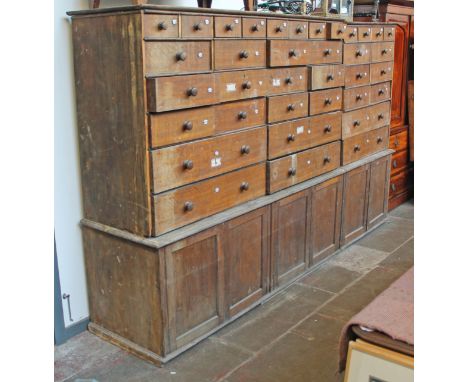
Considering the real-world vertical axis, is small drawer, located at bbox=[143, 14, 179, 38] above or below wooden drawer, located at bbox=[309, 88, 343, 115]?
above

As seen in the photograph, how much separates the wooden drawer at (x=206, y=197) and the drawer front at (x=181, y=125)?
245 mm

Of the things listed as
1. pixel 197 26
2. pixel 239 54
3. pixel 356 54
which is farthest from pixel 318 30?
pixel 197 26

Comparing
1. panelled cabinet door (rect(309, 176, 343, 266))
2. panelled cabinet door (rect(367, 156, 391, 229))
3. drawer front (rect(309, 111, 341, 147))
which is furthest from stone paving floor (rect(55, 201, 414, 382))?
drawer front (rect(309, 111, 341, 147))

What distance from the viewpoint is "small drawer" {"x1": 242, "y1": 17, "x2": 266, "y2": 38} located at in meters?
2.83

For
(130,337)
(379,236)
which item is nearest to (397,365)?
(130,337)

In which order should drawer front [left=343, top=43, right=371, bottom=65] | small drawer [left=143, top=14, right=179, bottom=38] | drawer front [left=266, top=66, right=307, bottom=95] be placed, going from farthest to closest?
drawer front [left=343, top=43, right=371, bottom=65]
drawer front [left=266, top=66, right=307, bottom=95]
small drawer [left=143, top=14, right=179, bottom=38]

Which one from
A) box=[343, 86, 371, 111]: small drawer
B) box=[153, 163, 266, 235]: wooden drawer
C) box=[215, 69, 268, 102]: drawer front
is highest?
box=[215, 69, 268, 102]: drawer front

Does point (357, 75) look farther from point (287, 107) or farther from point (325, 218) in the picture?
point (325, 218)

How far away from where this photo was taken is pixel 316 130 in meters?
3.58

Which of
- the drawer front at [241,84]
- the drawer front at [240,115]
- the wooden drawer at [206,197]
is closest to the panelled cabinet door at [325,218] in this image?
the wooden drawer at [206,197]

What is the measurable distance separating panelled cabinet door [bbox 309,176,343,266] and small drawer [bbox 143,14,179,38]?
5.27 feet

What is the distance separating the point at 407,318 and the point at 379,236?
3052 millimetres

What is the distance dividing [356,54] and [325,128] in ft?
2.23

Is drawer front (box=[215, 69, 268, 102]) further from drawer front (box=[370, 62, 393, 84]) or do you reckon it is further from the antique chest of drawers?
drawer front (box=[370, 62, 393, 84])
